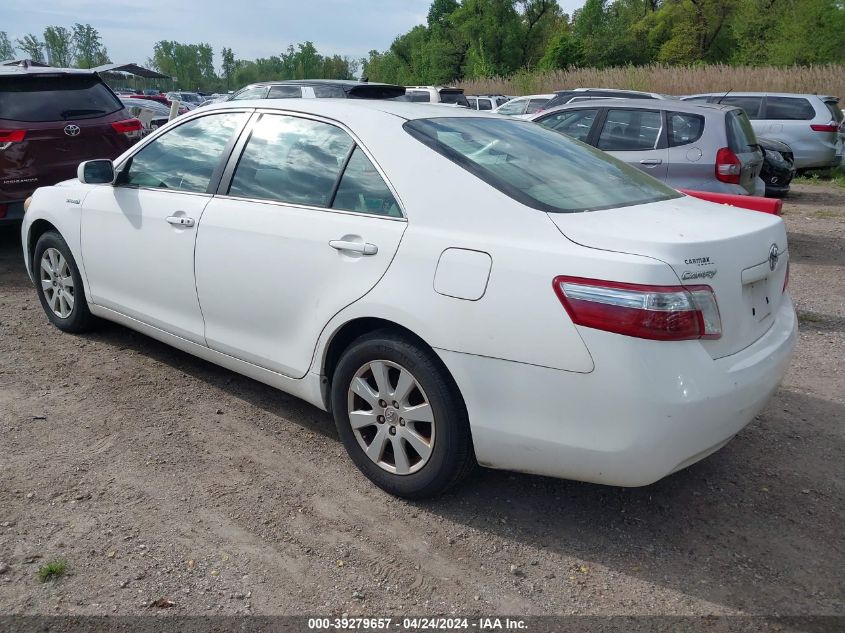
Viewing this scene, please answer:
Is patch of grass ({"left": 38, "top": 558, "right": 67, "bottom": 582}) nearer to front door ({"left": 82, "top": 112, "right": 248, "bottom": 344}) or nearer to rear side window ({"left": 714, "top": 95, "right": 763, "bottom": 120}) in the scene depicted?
front door ({"left": 82, "top": 112, "right": 248, "bottom": 344})

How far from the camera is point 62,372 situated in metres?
4.72

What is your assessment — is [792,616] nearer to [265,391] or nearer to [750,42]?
[265,391]

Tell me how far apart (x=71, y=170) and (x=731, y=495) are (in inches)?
262

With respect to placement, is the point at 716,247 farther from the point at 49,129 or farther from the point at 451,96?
the point at 451,96

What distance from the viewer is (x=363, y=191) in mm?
3391

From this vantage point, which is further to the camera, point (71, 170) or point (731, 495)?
point (71, 170)

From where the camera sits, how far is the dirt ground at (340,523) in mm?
2723

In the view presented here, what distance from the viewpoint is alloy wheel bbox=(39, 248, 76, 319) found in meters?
5.13

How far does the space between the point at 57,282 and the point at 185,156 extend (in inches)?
65.5

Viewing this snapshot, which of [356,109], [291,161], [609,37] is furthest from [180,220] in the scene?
[609,37]

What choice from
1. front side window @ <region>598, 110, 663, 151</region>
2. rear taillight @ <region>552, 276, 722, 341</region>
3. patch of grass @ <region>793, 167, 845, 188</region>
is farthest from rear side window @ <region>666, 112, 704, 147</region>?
patch of grass @ <region>793, 167, 845, 188</region>

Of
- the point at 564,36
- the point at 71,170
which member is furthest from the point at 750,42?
the point at 71,170

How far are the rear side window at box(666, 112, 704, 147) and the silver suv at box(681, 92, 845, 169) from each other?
27.8ft

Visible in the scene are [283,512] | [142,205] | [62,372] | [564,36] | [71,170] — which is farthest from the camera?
[564,36]
